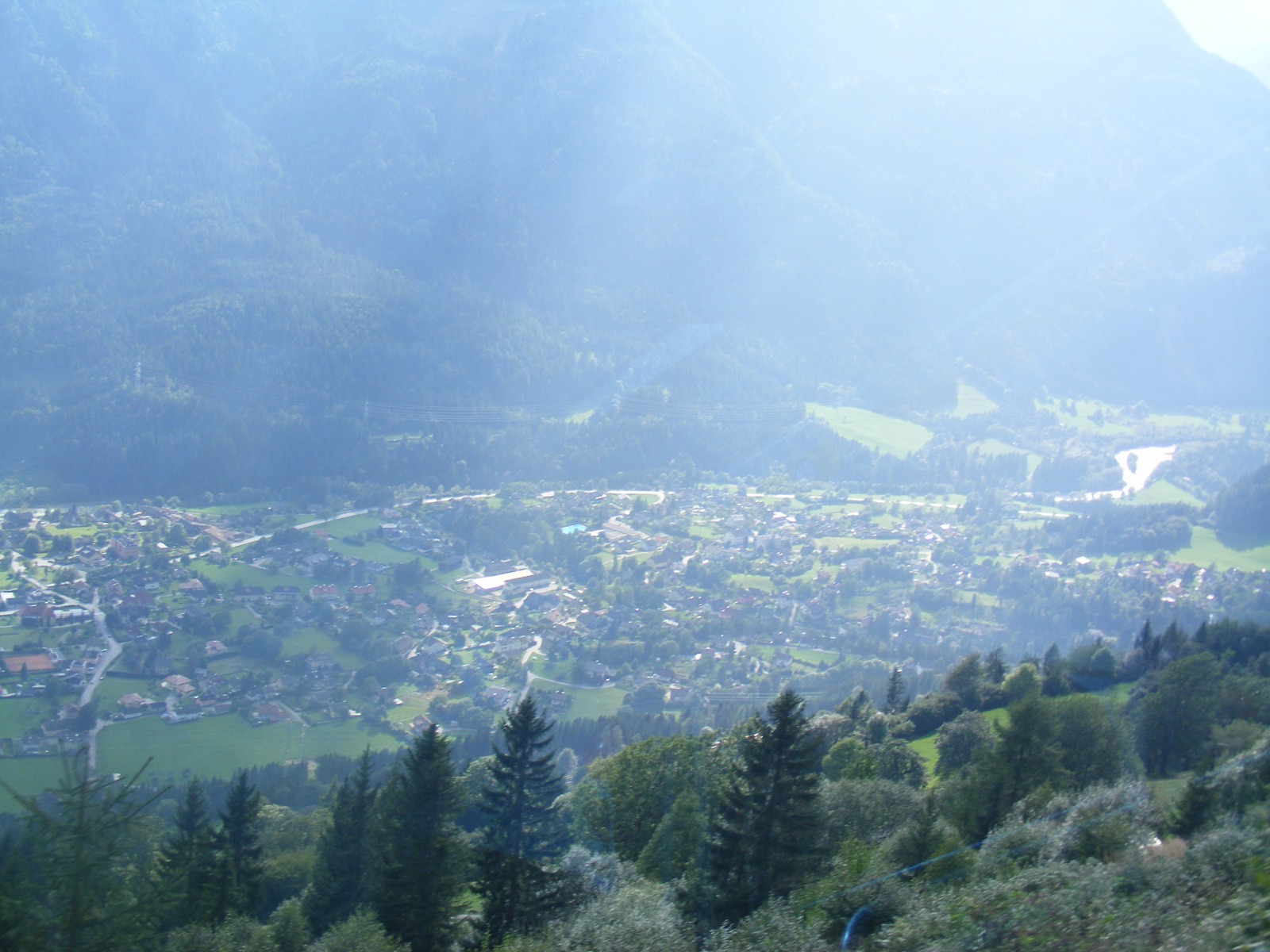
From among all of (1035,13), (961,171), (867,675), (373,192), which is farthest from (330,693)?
(1035,13)

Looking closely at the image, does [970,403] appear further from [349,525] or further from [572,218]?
[349,525]

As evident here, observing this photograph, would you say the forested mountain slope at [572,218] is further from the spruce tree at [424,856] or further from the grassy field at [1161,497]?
the spruce tree at [424,856]

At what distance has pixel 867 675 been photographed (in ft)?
116

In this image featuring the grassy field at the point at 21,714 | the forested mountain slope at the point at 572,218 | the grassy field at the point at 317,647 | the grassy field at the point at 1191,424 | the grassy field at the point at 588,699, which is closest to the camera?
the grassy field at the point at 21,714

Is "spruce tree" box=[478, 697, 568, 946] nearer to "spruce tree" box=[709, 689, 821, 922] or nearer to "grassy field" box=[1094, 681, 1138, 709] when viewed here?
"spruce tree" box=[709, 689, 821, 922]

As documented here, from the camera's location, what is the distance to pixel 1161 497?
55844 millimetres

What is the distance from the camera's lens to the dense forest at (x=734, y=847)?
20.6 feet

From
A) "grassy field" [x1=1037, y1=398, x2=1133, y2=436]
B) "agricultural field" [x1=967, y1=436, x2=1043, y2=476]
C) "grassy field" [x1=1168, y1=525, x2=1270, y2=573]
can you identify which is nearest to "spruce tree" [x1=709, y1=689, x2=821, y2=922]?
"grassy field" [x1=1168, y1=525, x2=1270, y2=573]

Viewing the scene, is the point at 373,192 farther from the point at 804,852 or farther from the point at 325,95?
the point at 804,852

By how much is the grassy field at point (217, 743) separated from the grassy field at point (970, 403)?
61.6m

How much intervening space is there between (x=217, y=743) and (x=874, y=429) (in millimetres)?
54830

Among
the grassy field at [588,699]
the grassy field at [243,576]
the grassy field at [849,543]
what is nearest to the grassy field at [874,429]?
the grassy field at [849,543]

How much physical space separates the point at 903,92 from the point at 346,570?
111740 mm

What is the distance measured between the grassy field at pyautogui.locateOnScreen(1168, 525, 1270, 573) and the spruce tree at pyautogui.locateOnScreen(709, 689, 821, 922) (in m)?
42.4
